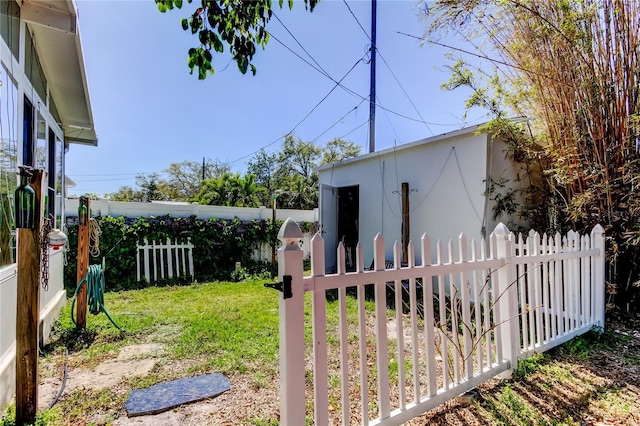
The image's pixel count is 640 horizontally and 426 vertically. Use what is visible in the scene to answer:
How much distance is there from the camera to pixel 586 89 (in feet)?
11.4

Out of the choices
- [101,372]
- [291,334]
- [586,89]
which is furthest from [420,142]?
[101,372]

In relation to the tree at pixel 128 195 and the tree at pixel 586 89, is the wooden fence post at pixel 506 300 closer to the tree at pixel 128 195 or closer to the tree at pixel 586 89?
the tree at pixel 586 89

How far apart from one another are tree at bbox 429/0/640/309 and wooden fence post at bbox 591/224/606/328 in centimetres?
43

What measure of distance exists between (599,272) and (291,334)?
3.62 metres

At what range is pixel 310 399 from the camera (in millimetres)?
2172

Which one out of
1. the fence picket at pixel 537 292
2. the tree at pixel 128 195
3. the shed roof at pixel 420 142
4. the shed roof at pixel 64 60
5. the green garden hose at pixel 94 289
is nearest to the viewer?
the shed roof at pixel 64 60

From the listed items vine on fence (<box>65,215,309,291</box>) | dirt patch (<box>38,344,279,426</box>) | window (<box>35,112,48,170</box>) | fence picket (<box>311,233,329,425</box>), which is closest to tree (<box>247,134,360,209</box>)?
vine on fence (<box>65,215,309,291</box>)

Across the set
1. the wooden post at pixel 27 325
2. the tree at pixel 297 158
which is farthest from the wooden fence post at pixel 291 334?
the tree at pixel 297 158

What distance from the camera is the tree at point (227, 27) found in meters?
1.55

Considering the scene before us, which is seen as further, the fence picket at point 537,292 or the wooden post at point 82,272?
the wooden post at point 82,272

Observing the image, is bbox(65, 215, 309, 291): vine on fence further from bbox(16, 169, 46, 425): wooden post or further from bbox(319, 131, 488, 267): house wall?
bbox(16, 169, 46, 425): wooden post

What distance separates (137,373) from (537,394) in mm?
2989

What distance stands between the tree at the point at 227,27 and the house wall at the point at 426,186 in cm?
383

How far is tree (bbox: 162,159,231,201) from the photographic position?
22.9m
